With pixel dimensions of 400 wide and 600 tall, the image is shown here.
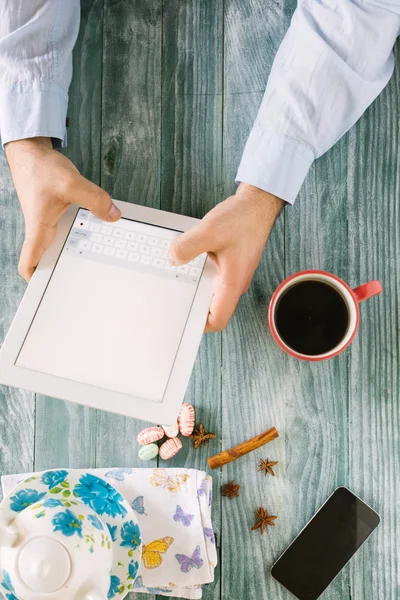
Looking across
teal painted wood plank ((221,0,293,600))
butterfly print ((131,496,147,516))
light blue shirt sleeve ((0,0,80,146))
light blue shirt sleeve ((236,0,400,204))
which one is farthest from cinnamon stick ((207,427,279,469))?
light blue shirt sleeve ((0,0,80,146))

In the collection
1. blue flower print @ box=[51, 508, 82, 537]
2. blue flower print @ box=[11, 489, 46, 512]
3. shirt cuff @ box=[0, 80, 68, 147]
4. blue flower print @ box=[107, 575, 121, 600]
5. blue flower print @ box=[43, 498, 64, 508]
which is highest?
shirt cuff @ box=[0, 80, 68, 147]

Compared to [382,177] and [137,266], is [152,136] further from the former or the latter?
[382,177]

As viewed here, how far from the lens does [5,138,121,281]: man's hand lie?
0.75 m

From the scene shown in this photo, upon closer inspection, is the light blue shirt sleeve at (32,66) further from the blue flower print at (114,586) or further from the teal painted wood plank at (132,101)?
the blue flower print at (114,586)

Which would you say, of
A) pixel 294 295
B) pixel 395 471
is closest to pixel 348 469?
pixel 395 471

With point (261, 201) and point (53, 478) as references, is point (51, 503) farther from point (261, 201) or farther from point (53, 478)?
point (261, 201)

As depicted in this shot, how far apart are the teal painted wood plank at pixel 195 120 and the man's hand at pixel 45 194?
6.3 inches

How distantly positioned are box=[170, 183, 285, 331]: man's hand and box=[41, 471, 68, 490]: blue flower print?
0.29m

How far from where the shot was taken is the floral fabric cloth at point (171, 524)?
82 centimetres

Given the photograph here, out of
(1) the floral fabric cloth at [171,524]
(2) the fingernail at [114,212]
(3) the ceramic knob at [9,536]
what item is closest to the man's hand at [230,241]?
(2) the fingernail at [114,212]

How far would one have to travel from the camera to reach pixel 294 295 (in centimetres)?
79

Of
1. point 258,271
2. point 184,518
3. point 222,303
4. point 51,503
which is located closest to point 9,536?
point 51,503

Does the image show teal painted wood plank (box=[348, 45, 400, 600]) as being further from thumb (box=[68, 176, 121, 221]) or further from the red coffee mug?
thumb (box=[68, 176, 121, 221])

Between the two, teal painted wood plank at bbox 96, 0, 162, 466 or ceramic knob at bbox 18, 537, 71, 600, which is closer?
ceramic knob at bbox 18, 537, 71, 600
